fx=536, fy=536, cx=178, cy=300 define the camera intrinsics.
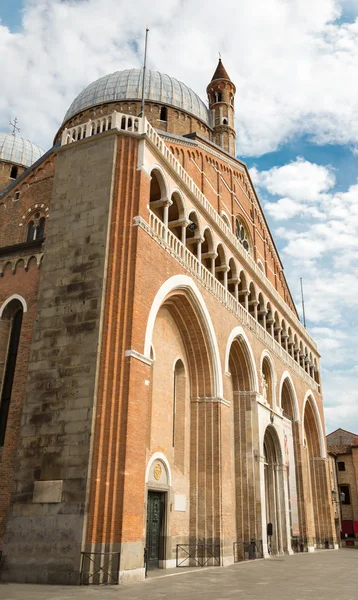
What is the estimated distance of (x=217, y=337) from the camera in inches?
748

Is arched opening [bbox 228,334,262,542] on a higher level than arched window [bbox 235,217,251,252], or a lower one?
lower

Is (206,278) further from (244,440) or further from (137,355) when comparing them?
(244,440)

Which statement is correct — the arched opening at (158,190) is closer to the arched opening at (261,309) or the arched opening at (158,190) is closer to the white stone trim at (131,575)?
the white stone trim at (131,575)

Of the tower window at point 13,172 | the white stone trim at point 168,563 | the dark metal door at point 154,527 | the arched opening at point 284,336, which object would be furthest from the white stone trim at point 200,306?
the tower window at point 13,172

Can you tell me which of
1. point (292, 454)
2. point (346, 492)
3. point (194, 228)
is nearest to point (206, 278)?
point (194, 228)

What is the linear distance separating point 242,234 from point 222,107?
8.78m

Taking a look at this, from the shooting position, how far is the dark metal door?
1458 centimetres

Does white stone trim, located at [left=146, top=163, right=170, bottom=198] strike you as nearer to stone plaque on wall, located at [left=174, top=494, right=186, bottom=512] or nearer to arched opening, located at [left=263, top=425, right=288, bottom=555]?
stone plaque on wall, located at [left=174, top=494, right=186, bottom=512]

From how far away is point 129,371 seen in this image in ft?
40.0

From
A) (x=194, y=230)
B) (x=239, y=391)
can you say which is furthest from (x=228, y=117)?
(x=239, y=391)

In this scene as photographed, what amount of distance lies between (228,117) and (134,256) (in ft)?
71.1

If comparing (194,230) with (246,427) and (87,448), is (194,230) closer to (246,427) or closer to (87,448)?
(246,427)

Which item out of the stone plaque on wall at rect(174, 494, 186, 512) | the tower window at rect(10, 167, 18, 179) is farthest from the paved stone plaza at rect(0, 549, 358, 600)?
the tower window at rect(10, 167, 18, 179)

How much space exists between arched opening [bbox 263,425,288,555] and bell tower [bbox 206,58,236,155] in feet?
54.3
